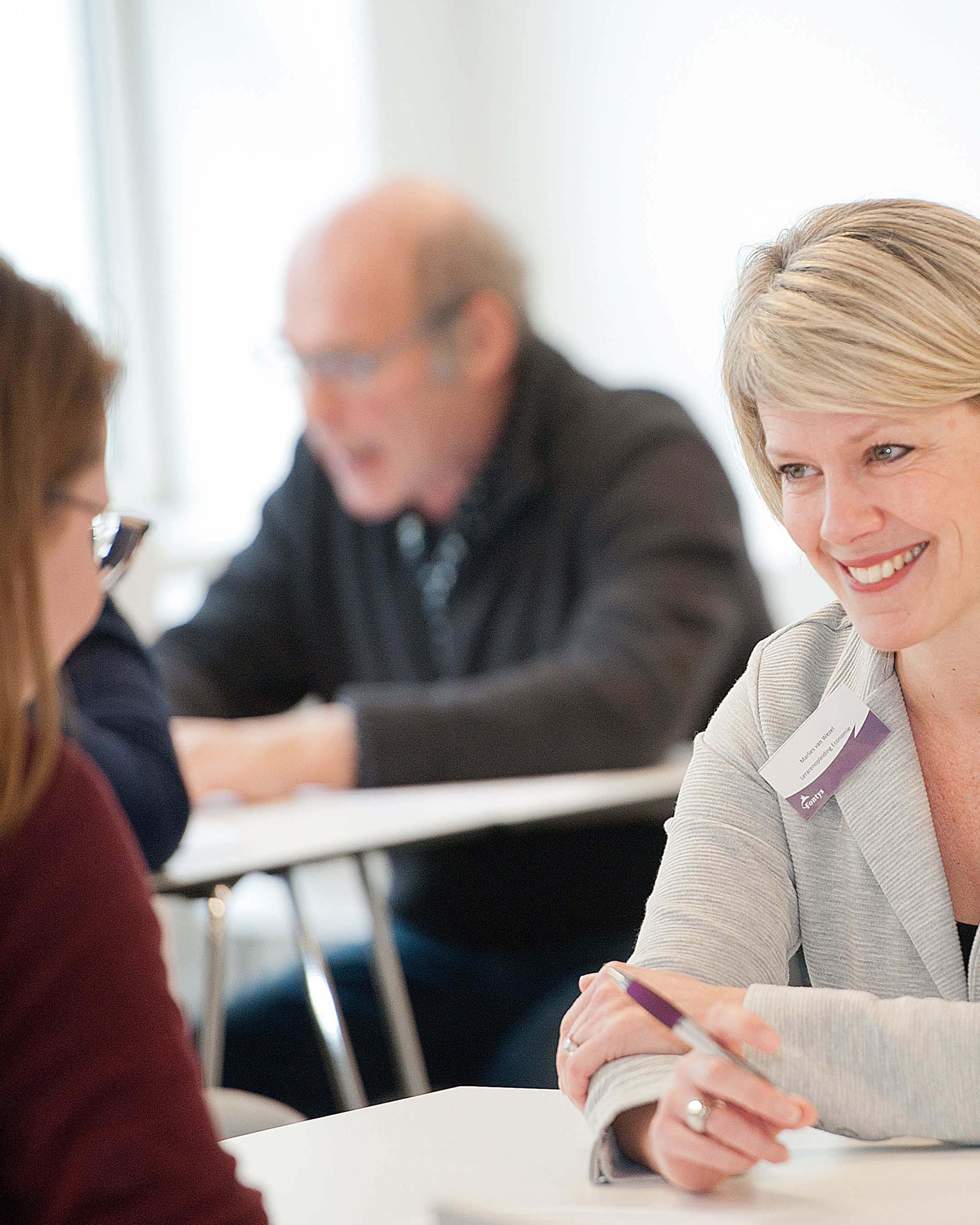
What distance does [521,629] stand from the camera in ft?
7.91

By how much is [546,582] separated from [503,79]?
72.2 inches

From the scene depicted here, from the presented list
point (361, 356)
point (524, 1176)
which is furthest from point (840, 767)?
point (361, 356)

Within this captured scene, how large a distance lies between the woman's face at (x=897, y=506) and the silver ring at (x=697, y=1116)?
1.28ft

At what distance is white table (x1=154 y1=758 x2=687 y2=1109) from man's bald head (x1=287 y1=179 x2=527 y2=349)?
84cm

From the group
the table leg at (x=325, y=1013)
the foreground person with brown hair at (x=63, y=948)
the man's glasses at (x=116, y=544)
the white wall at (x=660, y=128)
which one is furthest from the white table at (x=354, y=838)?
the foreground person with brown hair at (x=63, y=948)

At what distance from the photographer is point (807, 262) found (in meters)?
1.00

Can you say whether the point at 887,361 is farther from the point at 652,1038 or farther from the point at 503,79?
the point at 503,79

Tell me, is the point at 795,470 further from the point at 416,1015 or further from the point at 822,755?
the point at 416,1015

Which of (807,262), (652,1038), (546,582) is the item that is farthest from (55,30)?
(652,1038)

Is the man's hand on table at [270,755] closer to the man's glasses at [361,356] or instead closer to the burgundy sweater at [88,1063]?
the man's glasses at [361,356]

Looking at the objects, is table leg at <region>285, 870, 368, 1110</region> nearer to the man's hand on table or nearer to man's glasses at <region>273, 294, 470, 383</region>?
the man's hand on table

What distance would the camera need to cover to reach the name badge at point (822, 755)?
3.42 ft

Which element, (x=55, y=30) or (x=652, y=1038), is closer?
(x=652, y=1038)

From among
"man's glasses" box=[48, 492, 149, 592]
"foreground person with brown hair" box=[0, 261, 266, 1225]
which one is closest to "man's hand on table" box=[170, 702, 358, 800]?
"man's glasses" box=[48, 492, 149, 592]
